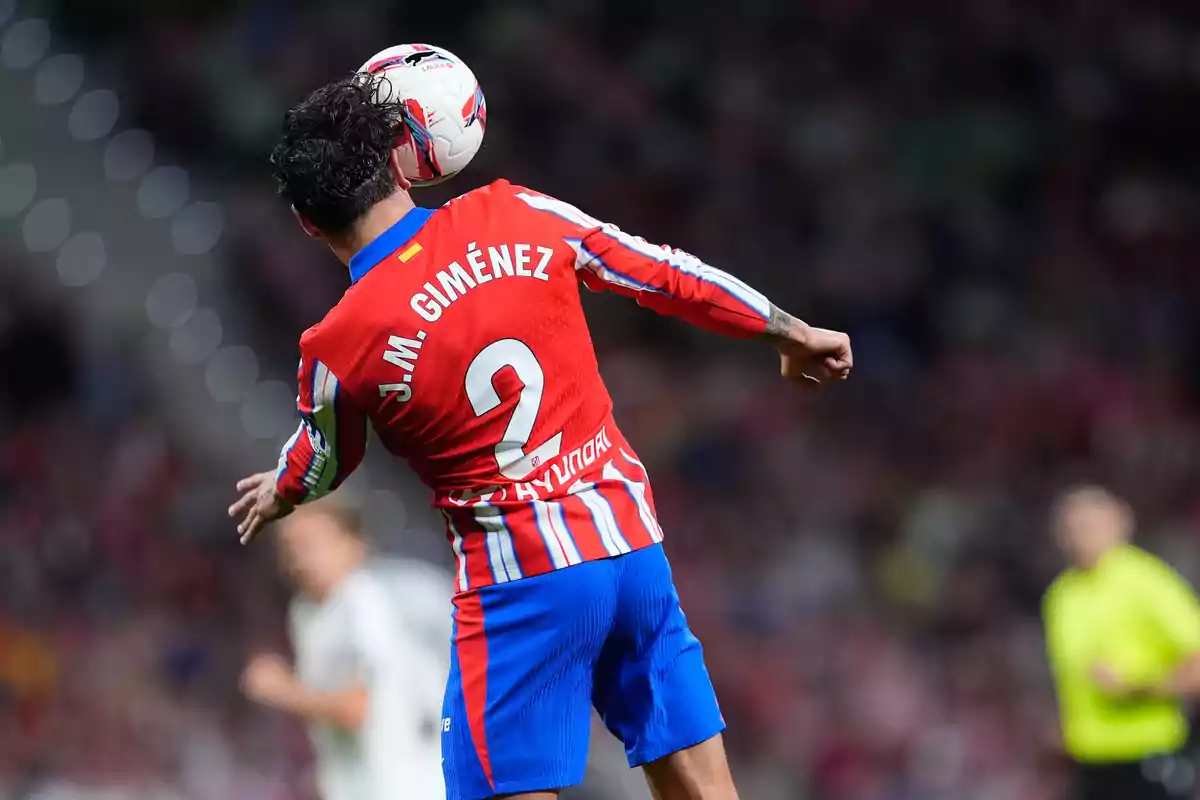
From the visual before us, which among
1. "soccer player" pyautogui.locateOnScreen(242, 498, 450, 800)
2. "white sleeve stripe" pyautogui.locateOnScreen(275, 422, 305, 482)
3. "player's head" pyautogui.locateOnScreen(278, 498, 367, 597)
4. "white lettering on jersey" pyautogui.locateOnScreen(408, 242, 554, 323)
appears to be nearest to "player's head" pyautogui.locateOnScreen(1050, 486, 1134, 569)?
"soccer player" pyautogui.locateOnScreen(242, 498, 450, 800)

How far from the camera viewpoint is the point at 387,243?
2.88m

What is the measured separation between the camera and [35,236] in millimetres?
9477

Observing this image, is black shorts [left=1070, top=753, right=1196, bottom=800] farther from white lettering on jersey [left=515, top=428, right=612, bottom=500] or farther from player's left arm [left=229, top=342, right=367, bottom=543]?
player's left arm [left=229, top=342, right=367, bottom=543]

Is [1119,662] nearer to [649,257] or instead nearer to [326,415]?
[649,257]

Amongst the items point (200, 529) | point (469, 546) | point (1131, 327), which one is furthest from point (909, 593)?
point (469, 546)

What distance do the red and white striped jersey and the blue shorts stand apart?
2.4 inches

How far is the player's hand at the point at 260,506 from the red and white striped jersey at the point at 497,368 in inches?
4.8

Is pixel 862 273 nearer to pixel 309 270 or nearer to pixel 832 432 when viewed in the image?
pixel 832 432

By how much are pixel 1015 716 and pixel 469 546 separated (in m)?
5.99

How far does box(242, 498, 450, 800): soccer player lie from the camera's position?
4434mm

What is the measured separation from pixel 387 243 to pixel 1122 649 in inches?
167

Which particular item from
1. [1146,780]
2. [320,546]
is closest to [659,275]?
[320,546]

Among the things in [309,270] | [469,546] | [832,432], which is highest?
[309,270]

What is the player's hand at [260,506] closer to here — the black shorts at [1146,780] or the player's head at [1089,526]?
the player's head at [1089,526]
